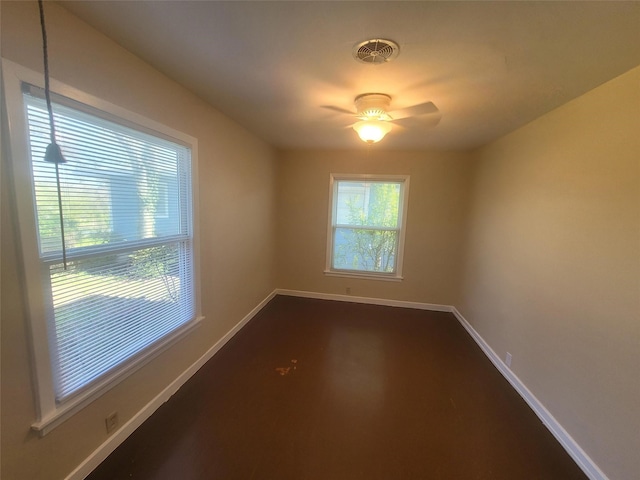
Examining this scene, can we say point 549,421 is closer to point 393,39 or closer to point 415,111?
point 415,111

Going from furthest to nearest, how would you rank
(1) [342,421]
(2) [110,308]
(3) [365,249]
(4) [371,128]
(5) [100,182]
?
(3) [365,249] → (4) [371,128] → (1) [342,421] → (2) [110,308] → (5) [100,182]

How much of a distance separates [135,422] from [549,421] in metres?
2.89

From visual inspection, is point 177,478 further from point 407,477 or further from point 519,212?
point 519,212

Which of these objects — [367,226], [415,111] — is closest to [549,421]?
[415,111]

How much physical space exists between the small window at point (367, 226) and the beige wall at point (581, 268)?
1.50 m

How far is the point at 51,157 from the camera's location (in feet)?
3.50

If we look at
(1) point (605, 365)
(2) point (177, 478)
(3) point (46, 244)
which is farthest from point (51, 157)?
(1) point (605, 365)

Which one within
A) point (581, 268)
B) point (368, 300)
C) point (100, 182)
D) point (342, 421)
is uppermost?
point (100, 182)

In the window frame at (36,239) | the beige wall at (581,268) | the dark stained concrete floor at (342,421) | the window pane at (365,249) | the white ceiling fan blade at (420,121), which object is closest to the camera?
the window frame at (36,239)

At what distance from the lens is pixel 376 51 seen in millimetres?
1379

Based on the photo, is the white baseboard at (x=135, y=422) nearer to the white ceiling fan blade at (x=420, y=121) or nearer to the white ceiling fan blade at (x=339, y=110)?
the white ceiling fan blade at (x=339, y=110)

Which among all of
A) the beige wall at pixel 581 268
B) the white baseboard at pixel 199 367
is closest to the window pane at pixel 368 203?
the beige wall at pixel 581 268

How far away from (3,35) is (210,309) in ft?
6.92

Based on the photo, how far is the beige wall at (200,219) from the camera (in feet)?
3.62
